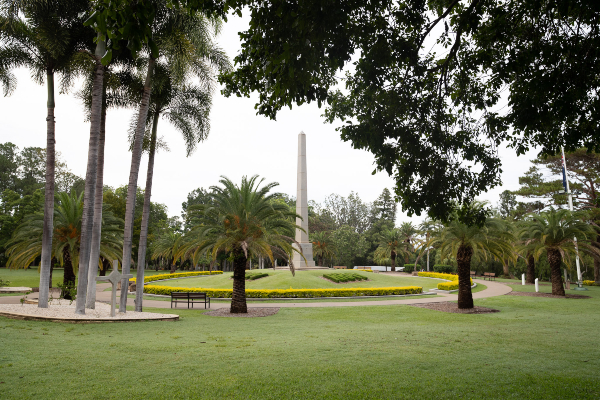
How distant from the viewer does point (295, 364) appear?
20.8 ft

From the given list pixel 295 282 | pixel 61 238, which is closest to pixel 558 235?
pixel 295 282

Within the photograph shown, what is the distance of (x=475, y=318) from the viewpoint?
1585cm

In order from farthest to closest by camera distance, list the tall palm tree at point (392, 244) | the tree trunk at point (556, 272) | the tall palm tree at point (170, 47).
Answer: the tall palm tree at point (392, 244) → the tree trunk at point (556, 272) → the tall palm tree at point (170, 47)

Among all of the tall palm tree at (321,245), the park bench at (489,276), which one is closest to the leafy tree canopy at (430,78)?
the park bench at (489,276)

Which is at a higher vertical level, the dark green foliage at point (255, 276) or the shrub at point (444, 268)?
the dark green foliage at point (255, 276)

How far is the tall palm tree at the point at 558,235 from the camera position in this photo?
990 inches

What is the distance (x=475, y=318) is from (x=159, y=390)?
14.2 metres

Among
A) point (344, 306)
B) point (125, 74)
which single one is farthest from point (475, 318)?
point (125, 74)

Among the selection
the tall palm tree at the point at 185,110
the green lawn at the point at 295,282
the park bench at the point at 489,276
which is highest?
the tall palm tree at the point at 185,110

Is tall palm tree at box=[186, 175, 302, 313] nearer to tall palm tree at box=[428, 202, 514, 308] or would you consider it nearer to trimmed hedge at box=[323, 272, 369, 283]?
tall palm tree at box=[428, 202, 514, 308]

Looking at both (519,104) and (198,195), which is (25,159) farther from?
(519,104)

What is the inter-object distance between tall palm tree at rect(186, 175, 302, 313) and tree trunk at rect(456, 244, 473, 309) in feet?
27.8

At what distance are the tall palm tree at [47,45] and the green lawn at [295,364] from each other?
5924 mm

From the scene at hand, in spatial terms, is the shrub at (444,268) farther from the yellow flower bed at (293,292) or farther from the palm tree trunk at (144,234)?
the palm tree trunk at (144,234)
